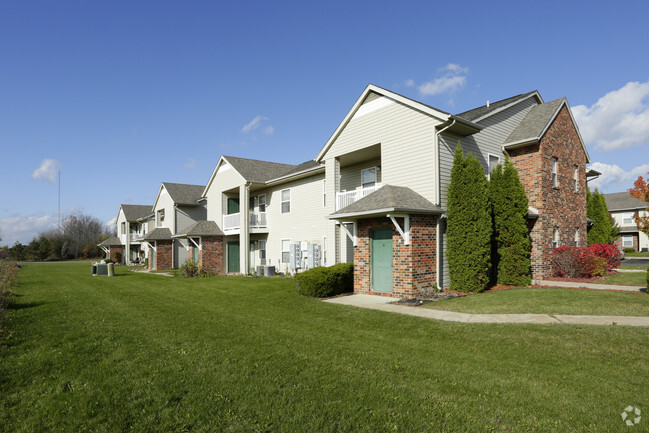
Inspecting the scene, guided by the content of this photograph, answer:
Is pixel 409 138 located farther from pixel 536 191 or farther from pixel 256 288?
pixel 256 288

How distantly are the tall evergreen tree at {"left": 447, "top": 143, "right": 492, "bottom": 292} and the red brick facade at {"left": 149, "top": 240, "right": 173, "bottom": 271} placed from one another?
2715 centimetres

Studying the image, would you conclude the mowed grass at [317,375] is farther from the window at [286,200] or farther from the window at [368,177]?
the window at [286,200]

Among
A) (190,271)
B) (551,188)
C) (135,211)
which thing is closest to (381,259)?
(551,188)

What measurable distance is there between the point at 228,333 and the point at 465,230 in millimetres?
8625

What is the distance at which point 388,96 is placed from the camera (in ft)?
47.7

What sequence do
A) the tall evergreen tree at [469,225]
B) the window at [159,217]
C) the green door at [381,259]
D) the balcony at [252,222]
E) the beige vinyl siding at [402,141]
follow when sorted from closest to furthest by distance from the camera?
1. the tall evergreen tree at [469,225]
2. the green door at [381,259]
3. the beige vinyl siding at [402,141]
4. the balcony at [252,222]
5. the window at [159,217]

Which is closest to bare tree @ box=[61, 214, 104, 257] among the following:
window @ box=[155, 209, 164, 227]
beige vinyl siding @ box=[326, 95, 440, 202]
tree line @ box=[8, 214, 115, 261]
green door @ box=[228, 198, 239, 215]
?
tree line @ box=[8, 214, 115, 261]

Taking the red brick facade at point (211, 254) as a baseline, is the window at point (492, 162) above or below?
above

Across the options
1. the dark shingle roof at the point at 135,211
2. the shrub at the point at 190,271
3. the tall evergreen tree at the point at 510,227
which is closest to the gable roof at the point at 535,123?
the tall evergreen tree at the point at 510,227

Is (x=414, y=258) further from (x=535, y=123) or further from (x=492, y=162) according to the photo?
(x=535, y=123)

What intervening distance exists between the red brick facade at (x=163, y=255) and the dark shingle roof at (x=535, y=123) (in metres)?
28.3

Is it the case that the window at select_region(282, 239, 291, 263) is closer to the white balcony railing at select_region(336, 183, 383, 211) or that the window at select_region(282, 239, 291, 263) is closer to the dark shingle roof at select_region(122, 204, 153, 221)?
the white balcony railing at select_region(336, 183, 383, 211)

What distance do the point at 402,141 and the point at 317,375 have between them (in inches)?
427

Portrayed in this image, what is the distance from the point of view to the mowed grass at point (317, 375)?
388 cm
